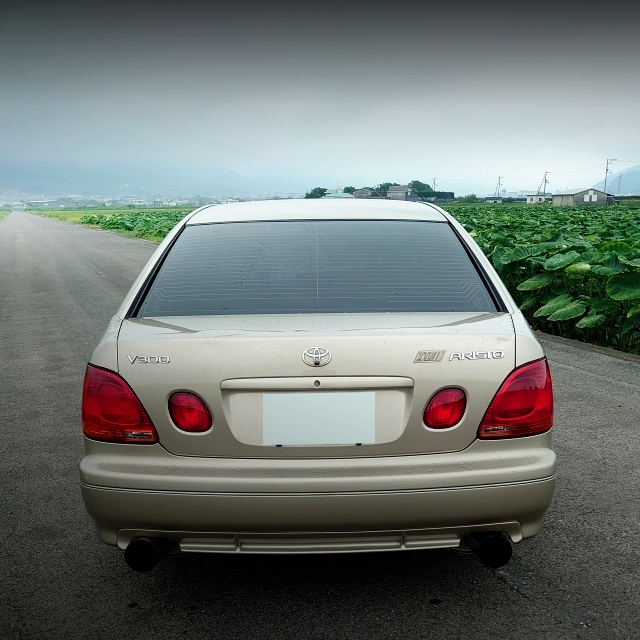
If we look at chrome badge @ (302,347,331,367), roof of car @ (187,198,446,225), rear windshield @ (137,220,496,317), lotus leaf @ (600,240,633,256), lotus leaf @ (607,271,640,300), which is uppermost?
roof of car @ (187,198,446,225)

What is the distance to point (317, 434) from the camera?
2.41 m

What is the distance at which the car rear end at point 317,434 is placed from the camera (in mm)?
2398

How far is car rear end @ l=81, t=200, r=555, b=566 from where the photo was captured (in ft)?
7.87

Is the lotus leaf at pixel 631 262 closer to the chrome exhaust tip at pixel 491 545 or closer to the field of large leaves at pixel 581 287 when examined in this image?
the field of large leaves at pixel 581 287

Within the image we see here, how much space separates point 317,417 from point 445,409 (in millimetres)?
421

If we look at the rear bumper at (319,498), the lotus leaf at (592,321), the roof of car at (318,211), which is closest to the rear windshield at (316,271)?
the roof of car at (318,211)

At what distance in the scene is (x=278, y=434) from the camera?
241cm

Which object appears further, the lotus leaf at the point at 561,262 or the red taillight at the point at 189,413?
the lotus leaf at the point at 561,262

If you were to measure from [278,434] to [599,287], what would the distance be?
7.12 meters

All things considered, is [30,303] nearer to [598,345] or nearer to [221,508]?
[598,345]

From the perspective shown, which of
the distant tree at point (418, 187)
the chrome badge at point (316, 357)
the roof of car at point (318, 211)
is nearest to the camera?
the chrome badge at point (316, 357)

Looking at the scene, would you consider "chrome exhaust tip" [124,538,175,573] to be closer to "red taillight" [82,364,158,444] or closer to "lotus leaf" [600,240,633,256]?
"red taillight" [82,364,158,444]

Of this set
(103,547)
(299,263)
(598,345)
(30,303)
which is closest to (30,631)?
(103,547)

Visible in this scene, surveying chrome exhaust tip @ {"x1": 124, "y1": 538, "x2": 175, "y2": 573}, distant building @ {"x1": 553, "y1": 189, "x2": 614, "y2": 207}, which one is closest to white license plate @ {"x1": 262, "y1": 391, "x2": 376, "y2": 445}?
chrome exhaust tip @ {"x1": 124, "y1": 538, "x2": 175, "y2": 573}
